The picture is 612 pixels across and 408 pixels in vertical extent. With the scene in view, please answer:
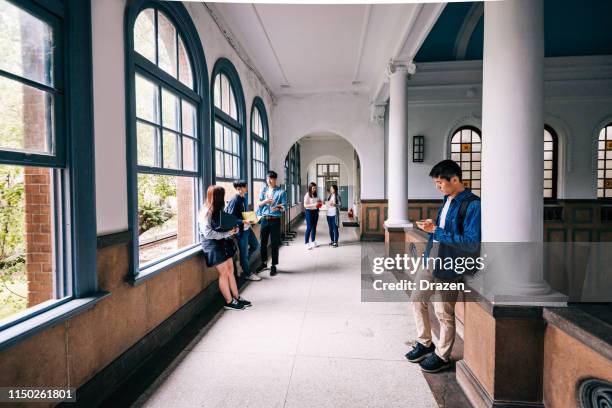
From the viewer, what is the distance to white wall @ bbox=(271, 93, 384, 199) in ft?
28.4

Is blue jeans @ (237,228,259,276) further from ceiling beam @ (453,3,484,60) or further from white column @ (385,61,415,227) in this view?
ceiling beam @ (453,3,484,60)

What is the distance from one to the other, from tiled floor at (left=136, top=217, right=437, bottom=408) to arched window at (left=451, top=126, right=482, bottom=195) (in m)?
5.64

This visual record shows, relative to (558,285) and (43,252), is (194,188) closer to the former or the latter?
(43,252)

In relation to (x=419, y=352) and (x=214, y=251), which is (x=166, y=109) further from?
(x=419, y=352)

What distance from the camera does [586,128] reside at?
7793mm

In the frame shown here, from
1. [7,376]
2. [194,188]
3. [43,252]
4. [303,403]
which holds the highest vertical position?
[194,188]

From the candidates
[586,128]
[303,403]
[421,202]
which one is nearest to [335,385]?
[303,403]

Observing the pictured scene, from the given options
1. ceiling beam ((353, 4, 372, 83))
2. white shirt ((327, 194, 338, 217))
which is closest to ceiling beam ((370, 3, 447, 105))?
ceiling beam ((353, 4, 372, 83))

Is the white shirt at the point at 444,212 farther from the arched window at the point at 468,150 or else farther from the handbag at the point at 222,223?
the arched window at the point at 468,150

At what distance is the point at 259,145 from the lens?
765 centimetres

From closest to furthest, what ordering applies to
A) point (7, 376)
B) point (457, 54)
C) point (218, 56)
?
point (7, 376)
point (218, 56)
point (457, 54)

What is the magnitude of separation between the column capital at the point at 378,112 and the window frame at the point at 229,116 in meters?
3.69

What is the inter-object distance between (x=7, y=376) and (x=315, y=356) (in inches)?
77.9

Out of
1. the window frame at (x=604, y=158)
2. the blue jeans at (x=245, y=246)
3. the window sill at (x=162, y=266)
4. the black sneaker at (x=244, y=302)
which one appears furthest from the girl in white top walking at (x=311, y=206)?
the window frame at (x=604, y=158)
